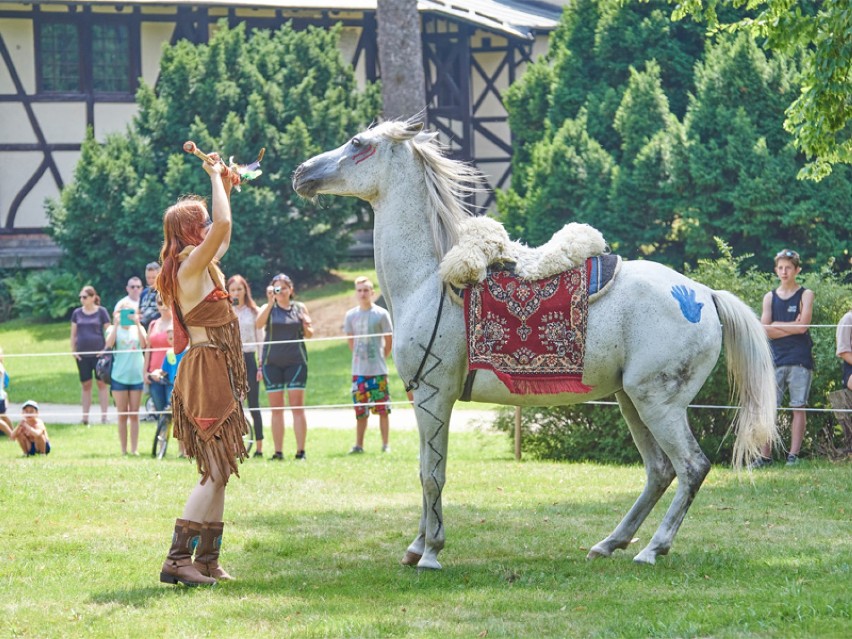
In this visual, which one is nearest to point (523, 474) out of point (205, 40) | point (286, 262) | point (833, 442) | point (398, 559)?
point (833, 442)

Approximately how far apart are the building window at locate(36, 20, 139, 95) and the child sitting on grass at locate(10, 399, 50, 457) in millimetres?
16443

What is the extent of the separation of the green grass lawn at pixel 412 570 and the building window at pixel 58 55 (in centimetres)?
1817

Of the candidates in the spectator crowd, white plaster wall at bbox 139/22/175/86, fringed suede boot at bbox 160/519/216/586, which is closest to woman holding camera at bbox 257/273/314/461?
the spectator crowd

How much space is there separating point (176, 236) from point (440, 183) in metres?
1.79

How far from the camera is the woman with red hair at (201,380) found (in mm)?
7250

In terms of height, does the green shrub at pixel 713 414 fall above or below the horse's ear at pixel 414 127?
below

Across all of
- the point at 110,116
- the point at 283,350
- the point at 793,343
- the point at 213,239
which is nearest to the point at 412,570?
the point at 213,239

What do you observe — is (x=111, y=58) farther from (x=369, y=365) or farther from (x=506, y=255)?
(x=506, y=255)

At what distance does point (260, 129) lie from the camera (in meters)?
27.6

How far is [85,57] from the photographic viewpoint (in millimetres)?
28906

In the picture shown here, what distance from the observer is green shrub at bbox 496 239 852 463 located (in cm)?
1291

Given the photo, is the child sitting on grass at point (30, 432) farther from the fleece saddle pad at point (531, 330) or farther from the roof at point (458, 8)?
the roof at point (458, 8)

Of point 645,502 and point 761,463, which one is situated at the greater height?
point 645,502

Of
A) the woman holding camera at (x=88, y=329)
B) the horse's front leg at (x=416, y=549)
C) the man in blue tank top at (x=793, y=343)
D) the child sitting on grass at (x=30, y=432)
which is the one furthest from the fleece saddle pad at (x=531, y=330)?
the woman holding camera at (x=88, y=329)
